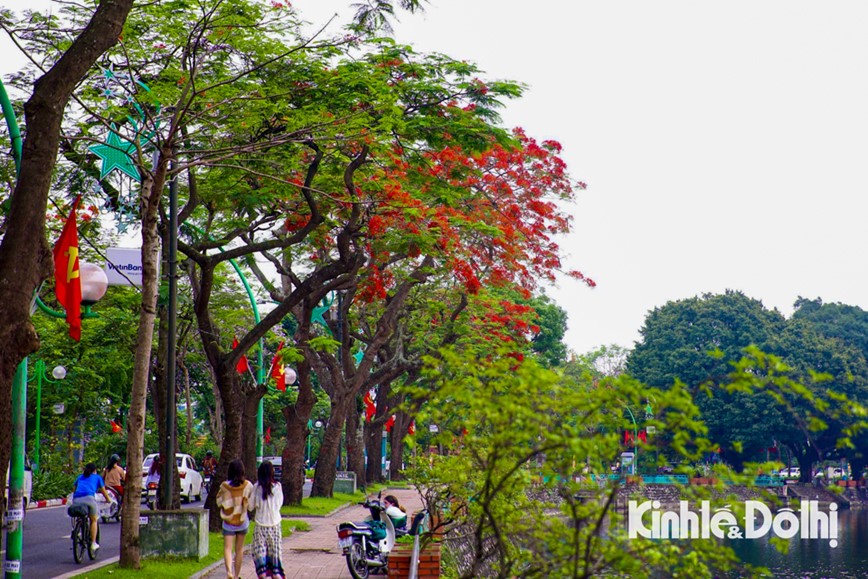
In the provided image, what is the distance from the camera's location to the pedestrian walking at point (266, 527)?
12656 mm

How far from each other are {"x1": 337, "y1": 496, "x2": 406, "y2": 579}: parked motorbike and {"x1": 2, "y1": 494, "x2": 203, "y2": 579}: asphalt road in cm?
307

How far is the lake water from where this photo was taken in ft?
117

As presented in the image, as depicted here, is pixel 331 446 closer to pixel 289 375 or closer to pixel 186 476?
pixel 289 375

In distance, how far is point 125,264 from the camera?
60.8 ft

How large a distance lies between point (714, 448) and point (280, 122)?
1127 centimetres

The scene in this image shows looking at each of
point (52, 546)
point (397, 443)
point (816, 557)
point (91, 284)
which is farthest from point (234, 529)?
point (397, 443)

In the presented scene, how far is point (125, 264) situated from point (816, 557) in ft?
99.4

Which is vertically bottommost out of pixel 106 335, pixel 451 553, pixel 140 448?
pixel 451 553

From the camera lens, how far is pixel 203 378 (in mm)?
50000

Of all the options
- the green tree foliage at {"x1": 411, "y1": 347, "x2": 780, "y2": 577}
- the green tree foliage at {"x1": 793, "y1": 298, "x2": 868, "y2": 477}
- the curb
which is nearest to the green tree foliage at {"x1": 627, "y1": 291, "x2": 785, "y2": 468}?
the green tree foliage at {"x1": 793, "y1": 298, "x2": 868, "y2": 477}

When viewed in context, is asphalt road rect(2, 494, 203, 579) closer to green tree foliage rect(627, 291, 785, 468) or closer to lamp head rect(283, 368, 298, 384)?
lamp head rect(283, 368, 298, 384)

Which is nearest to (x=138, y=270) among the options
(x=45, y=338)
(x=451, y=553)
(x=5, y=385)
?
(x=451, y=553)

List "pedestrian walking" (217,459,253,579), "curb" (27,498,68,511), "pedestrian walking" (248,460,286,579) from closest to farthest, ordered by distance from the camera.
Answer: "pedestrian walking" (248,460,286,579) < "pedestrian walking" (217,459,253,579) < "curb" (27,498,68,511)

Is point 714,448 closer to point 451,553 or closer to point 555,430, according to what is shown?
point 555,430
